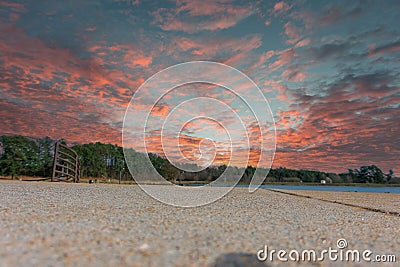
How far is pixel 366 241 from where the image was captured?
14.9ft

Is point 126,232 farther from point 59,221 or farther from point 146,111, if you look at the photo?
point 146,111

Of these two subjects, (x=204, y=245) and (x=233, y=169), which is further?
(x=233, y=169)

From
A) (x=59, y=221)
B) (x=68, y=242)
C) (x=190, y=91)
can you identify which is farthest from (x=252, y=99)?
(x=68, y=242)

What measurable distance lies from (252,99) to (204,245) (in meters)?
8.07

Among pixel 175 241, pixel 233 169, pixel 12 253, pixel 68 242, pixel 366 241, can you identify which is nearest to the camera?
pixel 12 253
